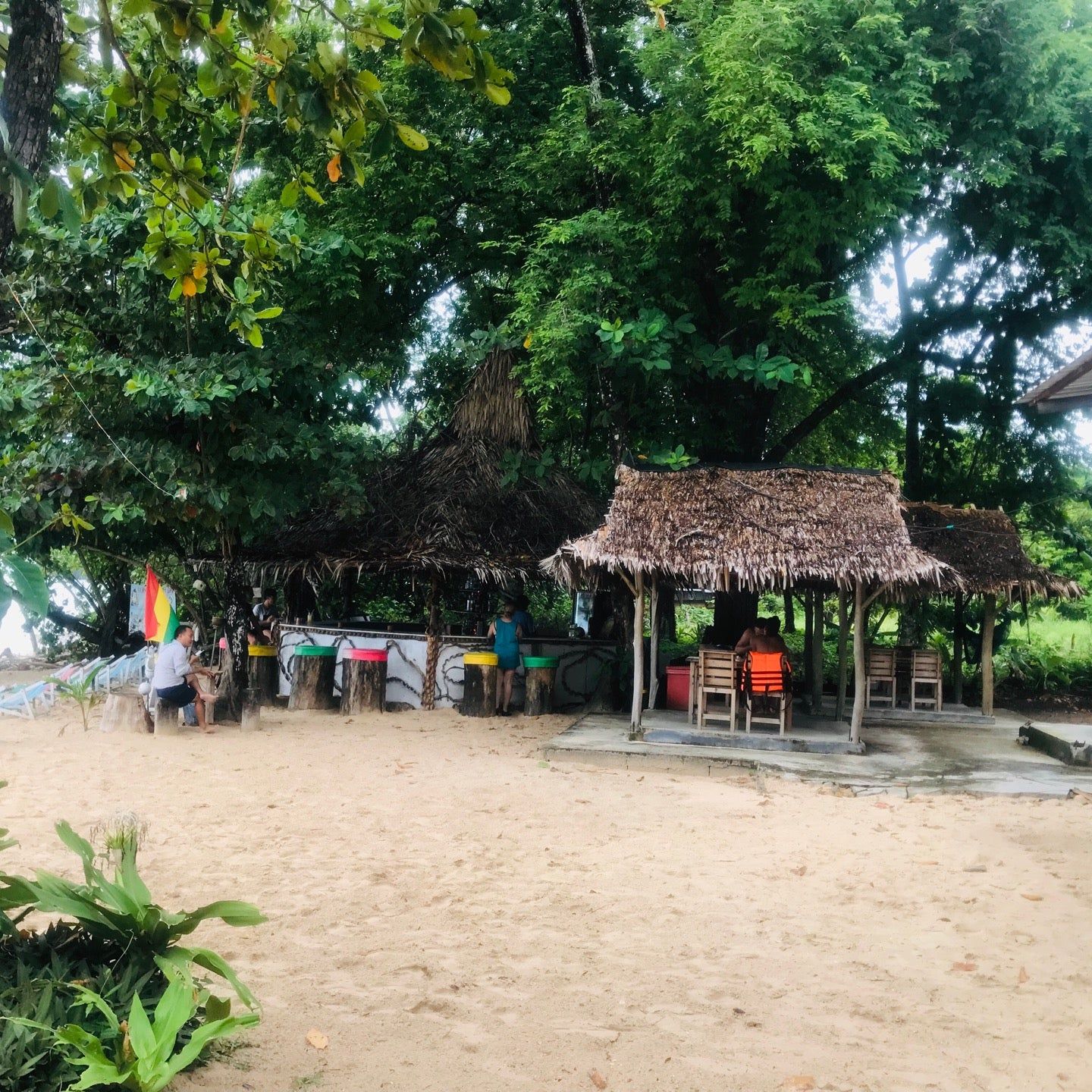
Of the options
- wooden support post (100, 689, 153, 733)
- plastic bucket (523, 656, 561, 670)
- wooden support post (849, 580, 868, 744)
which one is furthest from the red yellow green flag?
wooden support post (849, 580, 868, 744)

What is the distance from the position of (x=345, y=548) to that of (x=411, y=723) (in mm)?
2720

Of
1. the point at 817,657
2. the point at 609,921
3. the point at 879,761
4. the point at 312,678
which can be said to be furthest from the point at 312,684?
the point at 609,921

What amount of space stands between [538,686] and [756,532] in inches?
183

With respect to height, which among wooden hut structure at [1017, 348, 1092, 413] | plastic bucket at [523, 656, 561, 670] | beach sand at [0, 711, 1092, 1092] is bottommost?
beach sand at [0, 711, 1092, 1092]

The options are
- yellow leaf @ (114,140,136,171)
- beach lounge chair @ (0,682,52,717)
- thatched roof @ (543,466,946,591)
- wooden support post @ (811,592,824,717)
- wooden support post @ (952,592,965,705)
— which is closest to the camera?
yellow leaf @ (114,140,136,171)

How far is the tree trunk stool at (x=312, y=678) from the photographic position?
14.8 meters

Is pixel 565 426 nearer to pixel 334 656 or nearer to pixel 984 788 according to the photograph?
pixel 334 656

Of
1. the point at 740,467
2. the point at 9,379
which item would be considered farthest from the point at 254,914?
the point at 9,379

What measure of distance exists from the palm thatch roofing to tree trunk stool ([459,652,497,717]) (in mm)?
1108

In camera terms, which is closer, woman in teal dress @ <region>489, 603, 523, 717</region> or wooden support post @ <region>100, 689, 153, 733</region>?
wooden support post @ <region>100, 689, 153, 733</region>

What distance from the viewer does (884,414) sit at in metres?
17.9

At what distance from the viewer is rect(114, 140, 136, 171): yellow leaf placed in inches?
158

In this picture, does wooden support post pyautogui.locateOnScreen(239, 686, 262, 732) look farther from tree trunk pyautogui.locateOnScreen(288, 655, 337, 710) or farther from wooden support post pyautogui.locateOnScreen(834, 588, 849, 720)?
wooden support post pyautogui.locateOnScreen(834, 588, 849, 720)

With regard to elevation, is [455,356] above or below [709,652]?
above
